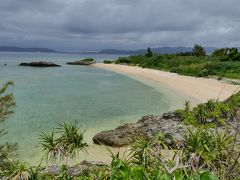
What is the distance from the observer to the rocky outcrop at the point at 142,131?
731 inches

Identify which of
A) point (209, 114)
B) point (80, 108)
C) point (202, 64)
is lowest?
point (80, 108)

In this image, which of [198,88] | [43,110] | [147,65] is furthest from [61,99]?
[147,65]

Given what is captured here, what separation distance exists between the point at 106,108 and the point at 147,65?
189 feet

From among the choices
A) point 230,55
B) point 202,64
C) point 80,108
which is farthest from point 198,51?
point 80,108

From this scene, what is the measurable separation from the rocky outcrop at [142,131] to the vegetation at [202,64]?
35411 millimetres

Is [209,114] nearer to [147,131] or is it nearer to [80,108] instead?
[147,131]

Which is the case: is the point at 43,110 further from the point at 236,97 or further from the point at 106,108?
the point at 236,97

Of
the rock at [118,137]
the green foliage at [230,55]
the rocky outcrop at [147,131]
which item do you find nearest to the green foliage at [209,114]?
the rocky outcrop at [147,131]

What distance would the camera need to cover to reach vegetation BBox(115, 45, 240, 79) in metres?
59.0

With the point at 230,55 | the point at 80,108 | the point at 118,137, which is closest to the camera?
the point at 118,137

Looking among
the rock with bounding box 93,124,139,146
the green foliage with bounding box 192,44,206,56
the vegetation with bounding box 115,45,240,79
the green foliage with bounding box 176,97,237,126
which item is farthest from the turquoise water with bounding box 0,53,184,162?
the green foliage with bounding box 192,44,206,56

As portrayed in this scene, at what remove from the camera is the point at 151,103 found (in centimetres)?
3491

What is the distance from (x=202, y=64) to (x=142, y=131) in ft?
163

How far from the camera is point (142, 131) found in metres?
19.8
